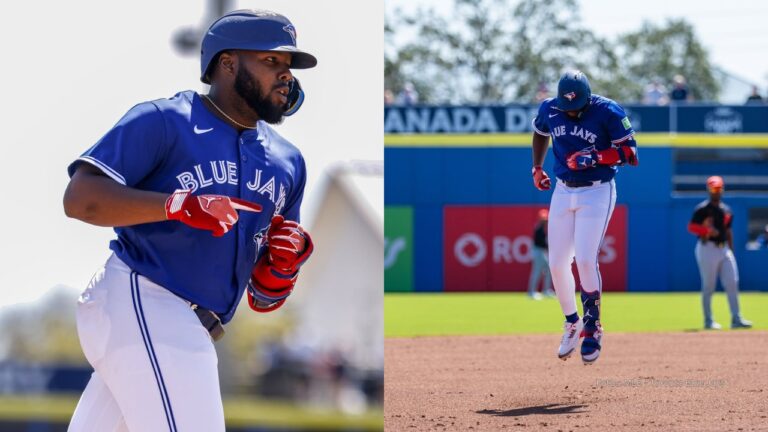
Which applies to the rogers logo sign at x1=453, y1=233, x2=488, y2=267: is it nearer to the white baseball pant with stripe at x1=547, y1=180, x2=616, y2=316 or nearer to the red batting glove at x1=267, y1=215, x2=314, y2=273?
the white baseball pant with stripe at x1=547, y1=180, x2=616, y2=316

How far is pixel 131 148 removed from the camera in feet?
9.80

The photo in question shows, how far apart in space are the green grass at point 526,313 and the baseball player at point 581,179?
6089 millimetres

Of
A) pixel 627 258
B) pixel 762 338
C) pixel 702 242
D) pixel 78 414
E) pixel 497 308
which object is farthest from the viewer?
pixel 627 258

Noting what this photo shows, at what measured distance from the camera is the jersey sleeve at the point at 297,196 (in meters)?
3.50

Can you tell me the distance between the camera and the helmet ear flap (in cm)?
336

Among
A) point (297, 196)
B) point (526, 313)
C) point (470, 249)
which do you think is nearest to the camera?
point (297, 196)

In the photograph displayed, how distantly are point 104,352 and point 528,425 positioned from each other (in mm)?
3343

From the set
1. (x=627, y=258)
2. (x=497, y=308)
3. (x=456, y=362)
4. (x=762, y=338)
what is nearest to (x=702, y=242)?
(x=762, y=338)

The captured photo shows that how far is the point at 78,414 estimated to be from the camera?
3.15 meters

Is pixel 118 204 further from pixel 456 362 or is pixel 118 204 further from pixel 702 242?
pixel 702 242

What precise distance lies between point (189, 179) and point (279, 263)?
0.46 metres

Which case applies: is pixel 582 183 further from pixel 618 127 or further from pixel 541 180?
pixel 618 127

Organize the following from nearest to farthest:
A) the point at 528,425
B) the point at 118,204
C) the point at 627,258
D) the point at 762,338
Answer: the point at 118,204 < the point at 528,425 < the point at 762,338 < the point at 627,258

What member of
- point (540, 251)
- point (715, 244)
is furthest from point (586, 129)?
point (540, 251)
